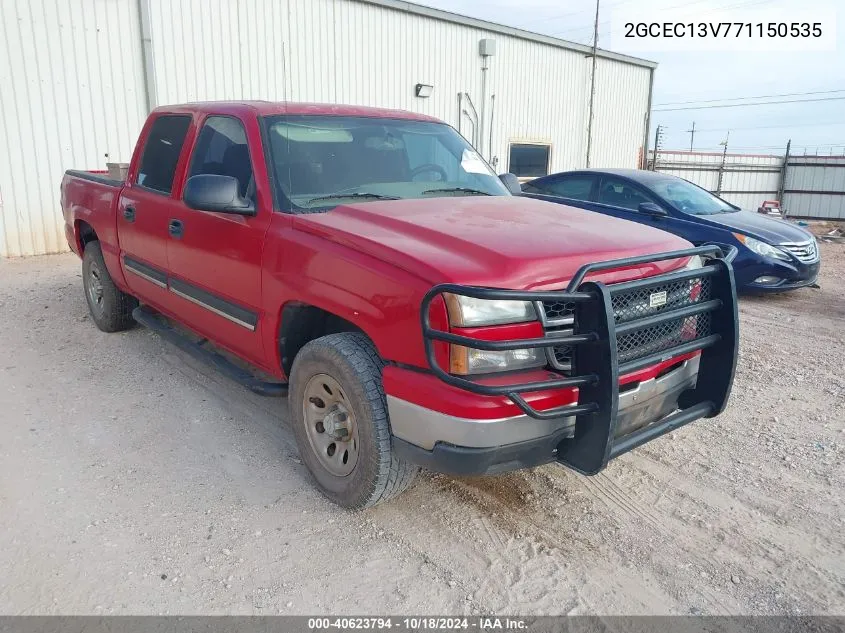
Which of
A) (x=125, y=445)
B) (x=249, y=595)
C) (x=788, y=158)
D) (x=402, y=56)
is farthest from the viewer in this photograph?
(x=788, y=158)

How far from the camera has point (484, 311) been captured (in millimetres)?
2490

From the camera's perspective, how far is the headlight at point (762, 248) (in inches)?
299

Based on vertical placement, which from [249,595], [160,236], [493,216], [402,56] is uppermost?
[402,56]

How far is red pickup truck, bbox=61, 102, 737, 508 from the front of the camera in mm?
2502

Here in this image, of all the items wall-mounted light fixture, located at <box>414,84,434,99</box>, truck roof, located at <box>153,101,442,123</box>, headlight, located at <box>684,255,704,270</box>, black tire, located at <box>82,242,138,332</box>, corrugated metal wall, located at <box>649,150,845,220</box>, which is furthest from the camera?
corrugated metal wall, located at <box>649,150,845,220</box>

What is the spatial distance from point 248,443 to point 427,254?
1899mm

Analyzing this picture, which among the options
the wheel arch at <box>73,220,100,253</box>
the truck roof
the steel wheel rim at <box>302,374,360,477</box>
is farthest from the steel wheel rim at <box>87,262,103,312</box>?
the steel wheel rim at <box>302,374,360,477</box>

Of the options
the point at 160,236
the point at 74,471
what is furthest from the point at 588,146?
the point at 74,471

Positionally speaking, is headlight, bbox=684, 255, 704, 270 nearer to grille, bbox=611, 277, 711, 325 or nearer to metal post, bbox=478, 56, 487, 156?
grille, bbox=611, 277, 711, 325

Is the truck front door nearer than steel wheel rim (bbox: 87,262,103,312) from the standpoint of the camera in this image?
Yes

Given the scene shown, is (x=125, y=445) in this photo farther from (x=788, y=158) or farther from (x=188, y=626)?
(x=788, y=158)

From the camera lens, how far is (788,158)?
2055cm

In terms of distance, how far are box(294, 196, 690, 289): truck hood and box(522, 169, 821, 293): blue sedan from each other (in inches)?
187

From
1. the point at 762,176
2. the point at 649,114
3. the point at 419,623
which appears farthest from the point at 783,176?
the point at 419,623
